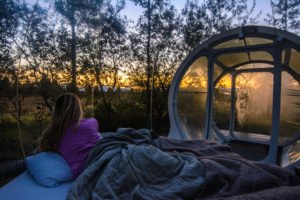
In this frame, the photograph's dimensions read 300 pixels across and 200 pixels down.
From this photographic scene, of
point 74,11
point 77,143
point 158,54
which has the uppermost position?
point 74,11

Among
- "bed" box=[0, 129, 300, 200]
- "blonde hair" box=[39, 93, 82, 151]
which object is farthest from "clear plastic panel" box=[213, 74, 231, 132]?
"blonde hair" box=[39, 93, 82, 151]

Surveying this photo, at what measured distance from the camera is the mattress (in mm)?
1513

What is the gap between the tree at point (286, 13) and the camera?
4.53 meters

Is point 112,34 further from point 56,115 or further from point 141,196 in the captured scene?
point 141,196

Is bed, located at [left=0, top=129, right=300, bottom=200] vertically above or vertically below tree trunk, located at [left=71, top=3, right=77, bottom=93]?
below

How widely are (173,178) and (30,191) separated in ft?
3.24

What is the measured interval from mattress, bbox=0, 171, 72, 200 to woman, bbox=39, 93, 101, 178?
0.30 metres

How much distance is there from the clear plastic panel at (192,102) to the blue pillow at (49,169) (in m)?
2.85

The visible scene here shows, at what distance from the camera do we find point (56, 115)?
2.05 meters

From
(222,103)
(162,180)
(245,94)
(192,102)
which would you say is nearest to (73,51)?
(192,102)

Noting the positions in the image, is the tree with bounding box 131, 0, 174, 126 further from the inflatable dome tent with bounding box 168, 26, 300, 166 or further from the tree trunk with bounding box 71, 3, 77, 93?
the tree trunk with bounding box 71, 3, 77, 93

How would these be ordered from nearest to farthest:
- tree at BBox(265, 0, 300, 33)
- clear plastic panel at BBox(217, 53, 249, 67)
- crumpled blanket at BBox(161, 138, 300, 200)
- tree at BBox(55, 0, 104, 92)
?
crumpled blanket at BBox(161, 138, 300, 200), tree at BBox(55, 0, 104, 92), clear plastic panel at BBox(217, 53, 249, 67), tree at BBox(265, 0, 300, 33)

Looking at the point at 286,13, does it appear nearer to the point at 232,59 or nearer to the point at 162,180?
the point at 232,59

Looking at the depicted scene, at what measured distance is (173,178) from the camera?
1.51 metres
